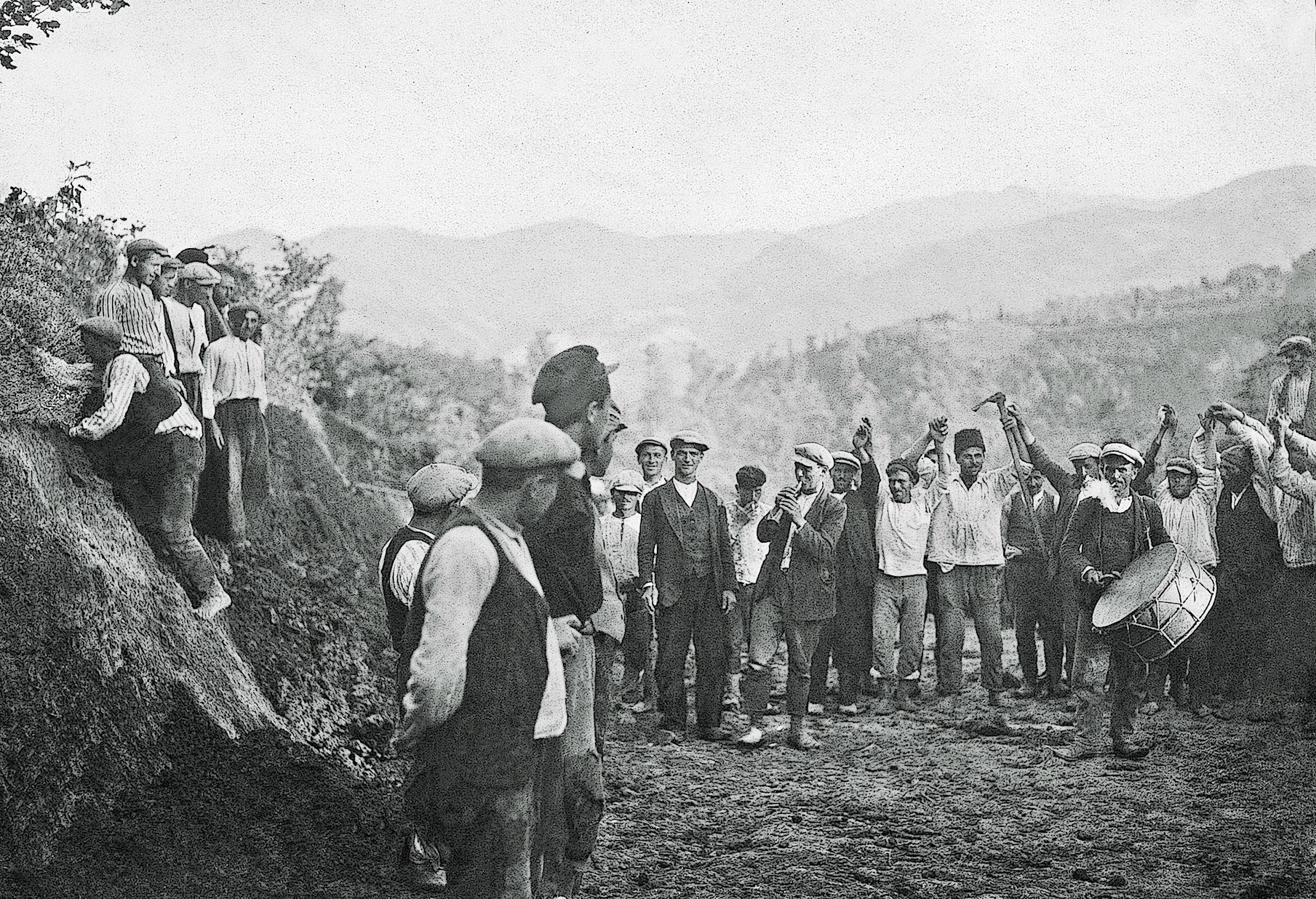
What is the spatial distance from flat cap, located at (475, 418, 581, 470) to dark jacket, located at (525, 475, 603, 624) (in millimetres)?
232

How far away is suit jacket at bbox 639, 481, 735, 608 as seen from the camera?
6.41m

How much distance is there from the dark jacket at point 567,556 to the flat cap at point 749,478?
315 centimetres

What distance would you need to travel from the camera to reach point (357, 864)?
448 centimetres

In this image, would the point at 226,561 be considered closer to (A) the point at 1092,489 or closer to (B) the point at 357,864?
(B) the point at 357,864

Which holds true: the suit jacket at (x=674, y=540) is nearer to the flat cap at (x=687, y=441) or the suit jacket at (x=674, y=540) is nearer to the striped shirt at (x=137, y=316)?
the flat cap at (x=687, y=441)

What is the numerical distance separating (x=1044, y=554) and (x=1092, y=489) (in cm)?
135

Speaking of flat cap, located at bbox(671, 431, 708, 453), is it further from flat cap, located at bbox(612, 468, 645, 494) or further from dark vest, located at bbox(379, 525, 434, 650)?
dark vest, located at bbox(379, 525, 434, 650)

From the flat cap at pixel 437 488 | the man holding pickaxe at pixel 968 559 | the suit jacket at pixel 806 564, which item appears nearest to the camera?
the flat cap at pixel 437 488

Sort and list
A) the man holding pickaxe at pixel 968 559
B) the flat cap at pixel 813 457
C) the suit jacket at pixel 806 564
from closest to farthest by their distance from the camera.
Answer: the suit jacket at pixel 806 564, the flat cap at pixel 813 457, the man holding pickaxe at pixel 968 559

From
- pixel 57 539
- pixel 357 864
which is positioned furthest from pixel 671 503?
pixel 57 539

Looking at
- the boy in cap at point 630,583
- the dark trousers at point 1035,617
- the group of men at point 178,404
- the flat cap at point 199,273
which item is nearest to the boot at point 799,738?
the boy in cap at point 630,583

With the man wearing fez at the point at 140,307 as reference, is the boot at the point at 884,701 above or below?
below

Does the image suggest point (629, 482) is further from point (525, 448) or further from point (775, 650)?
point (525, 448)

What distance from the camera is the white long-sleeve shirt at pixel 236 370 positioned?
549cm
